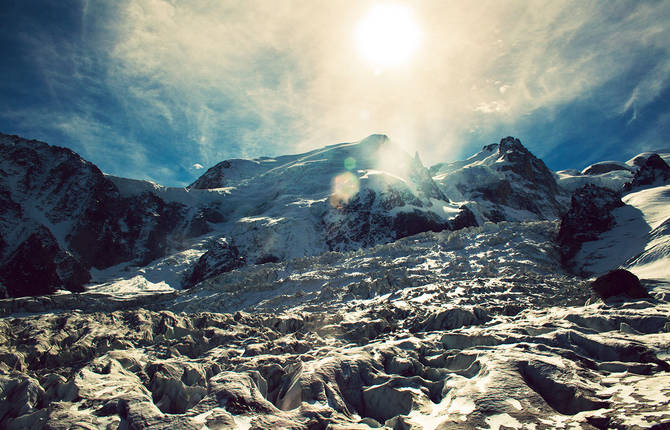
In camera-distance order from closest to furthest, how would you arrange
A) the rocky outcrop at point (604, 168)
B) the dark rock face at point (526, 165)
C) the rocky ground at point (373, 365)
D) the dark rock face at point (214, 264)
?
the rocky ground at point (373, 365) < the dark rock face at point (214, 264) < the dark rock face at point (526, 165) < the rocky outcrop at point (604, 168)

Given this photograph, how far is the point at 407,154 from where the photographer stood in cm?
10356

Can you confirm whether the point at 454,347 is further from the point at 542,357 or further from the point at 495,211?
the point at 495,211

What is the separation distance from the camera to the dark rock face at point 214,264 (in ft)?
183

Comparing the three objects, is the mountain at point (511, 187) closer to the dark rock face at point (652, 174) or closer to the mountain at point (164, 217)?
the mountain at point (164, 217)

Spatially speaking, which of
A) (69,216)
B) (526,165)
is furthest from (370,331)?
(526,165)

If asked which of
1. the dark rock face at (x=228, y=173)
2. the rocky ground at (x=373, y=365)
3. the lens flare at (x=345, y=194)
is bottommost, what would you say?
the rocky ground at (x=373, y=365)

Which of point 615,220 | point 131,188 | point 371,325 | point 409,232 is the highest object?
point 131,188

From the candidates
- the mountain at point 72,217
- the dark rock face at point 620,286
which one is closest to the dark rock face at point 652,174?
the dark rock face at point 620,286

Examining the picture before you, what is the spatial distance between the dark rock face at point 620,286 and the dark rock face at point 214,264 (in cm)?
5094

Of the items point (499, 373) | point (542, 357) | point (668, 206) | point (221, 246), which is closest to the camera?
point (499, 373)

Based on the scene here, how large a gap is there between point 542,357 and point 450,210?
63.7 meters

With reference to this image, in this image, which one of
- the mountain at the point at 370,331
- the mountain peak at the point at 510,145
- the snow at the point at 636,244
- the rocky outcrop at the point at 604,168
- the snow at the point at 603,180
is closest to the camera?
the mountain at the point at 370,331

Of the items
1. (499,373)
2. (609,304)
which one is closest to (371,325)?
(499,373)

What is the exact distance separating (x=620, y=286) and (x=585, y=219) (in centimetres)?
2050
